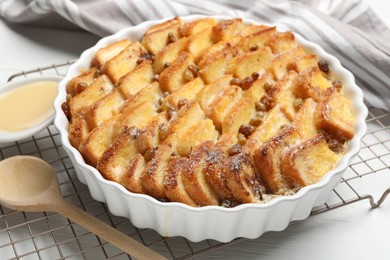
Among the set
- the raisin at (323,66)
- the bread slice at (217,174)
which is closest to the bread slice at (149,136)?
the bread slice at (217,174)

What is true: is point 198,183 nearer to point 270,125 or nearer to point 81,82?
point 270,125

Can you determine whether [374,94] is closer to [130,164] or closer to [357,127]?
[357,127]

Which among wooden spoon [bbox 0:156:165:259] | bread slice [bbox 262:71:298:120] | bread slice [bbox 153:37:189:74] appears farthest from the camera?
bread slice [bbox 153:37:189:74]

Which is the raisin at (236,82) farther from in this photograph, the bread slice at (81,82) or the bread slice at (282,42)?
the bread slice at (81,82)

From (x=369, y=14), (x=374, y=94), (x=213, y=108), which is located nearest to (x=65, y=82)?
(x=213, y=108)

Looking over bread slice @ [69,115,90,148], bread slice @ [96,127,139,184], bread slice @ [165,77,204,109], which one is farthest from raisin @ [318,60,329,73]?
bread slice @ [69,115,90,148]

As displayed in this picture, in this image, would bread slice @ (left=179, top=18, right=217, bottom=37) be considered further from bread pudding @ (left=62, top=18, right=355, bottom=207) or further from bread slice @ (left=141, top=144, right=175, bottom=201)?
bread slice @ (left=141, top=144, right=175, bottom=201)

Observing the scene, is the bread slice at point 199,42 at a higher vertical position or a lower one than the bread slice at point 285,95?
lower

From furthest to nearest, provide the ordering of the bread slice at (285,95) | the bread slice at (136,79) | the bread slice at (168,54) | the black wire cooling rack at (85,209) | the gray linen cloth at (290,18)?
the gray linen cloth at (290,18) < the bread slice at (168,54) < the bread slice at (136,79) < the bread slice at (285,95) < the black wire cooling rack at (85,209)
